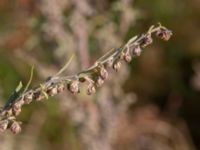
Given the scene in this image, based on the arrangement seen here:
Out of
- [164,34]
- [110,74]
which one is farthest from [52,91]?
[110,74]

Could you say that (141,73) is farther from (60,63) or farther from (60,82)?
(60,82)

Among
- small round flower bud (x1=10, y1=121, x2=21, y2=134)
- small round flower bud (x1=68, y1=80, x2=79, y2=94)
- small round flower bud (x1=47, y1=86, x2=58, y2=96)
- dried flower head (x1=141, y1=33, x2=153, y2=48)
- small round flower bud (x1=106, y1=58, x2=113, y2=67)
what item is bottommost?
small round flower bud (x1=10, y1=121, x2=21, y2=134)

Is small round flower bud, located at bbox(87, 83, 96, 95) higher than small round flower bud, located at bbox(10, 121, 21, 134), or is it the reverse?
small round flower bud, located at bbox(87, 83, 96, 95)

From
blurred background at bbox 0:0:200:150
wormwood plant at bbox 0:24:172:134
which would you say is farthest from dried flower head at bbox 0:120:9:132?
blurred background at bbox 0:0:200:150

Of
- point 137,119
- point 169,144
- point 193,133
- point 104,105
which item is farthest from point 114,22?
point 193,133

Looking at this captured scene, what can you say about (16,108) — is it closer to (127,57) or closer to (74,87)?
(74,87)

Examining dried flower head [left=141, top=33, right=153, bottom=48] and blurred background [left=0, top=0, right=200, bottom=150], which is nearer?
dried flower head [left=141, top=33, right=153, bottom=48]

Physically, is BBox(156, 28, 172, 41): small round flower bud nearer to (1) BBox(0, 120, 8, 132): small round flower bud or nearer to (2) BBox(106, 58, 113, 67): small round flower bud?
(2) BBox(106, 58, 113, 67): small round flower bud

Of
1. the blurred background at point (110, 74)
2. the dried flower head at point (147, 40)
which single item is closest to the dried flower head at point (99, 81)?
the dried flower head at point (147, 40)
